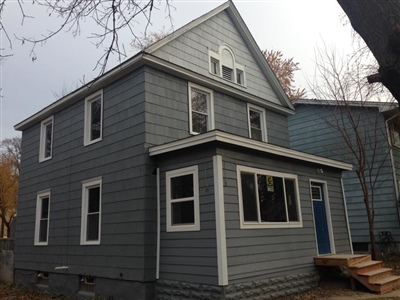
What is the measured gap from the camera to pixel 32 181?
12.9m

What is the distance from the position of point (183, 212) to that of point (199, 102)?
12.3ft

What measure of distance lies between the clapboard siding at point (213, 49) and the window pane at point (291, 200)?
13.0 ft

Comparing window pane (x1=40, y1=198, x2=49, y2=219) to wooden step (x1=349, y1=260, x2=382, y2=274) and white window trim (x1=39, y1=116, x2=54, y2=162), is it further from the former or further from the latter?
wooden step (x1=349, y1=260, x2=382, y2=274)

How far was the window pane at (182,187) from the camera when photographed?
787 centimetres

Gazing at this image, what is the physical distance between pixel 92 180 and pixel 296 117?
1035cm

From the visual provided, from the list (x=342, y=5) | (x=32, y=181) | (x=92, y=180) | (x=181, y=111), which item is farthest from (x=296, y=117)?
(x=342, y=5)

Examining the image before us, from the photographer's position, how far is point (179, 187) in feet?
26.6

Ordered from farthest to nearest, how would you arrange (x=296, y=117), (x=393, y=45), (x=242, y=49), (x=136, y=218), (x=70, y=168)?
(x=296, y=117)
(x=242, y=49)
(x=70, y=168)
(x=136, y=218)
(x=393, y=45)

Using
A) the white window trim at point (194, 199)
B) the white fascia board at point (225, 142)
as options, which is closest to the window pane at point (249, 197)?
the white fascia board at point (225, 142)

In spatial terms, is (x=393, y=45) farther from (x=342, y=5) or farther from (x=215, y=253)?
(x=215, y=253)

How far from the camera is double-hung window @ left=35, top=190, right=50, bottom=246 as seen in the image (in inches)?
464

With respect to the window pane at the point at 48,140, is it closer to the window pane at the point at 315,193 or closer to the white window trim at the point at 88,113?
the white window trim at the point at 88,113

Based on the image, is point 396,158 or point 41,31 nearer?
point 41,31

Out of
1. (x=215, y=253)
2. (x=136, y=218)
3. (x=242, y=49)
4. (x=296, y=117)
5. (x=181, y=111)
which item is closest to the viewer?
(x=215, y=253)
